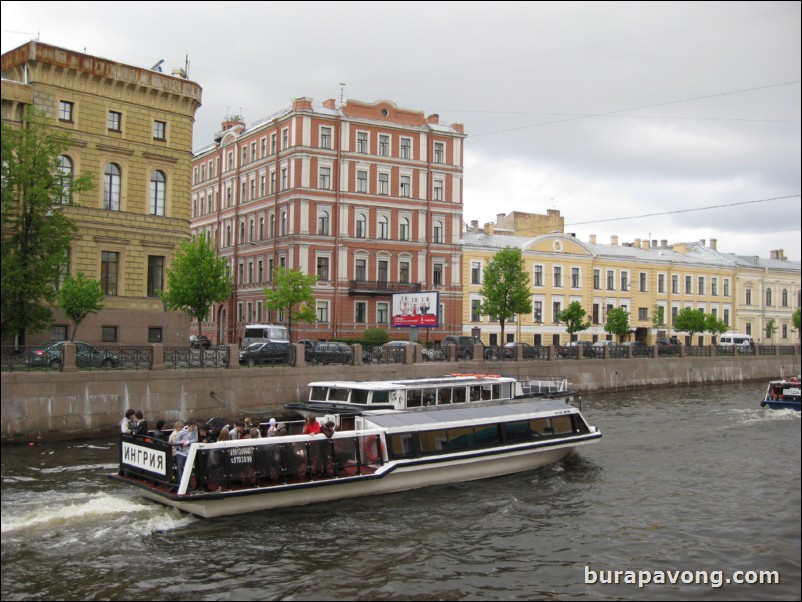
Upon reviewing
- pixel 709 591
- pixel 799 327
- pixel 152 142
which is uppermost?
pixel 152 142

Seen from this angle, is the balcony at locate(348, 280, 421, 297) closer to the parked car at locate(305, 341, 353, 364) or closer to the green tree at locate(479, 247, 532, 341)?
the green tree at locate(479, 247, 532, 341)

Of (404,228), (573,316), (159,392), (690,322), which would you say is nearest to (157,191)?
(159,392)

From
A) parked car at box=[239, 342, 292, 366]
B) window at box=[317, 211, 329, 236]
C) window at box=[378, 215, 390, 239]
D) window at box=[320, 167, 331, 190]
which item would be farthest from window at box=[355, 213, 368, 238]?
parked car at box=[239, 342, 292, 366]

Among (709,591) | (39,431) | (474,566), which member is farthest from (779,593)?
(39,431)

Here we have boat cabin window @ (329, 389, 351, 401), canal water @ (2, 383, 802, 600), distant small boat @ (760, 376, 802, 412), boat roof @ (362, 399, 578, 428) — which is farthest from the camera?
distant small boat @ (760, 376, 802, 412)

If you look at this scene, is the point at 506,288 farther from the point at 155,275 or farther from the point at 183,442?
the point at 183,442

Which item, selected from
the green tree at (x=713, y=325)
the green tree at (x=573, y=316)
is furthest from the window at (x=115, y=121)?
the green tree at (x=713, y=325)

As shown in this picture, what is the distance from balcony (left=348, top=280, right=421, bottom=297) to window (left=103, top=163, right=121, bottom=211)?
21583 mm

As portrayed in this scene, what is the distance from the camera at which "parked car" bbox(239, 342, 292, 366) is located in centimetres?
3142

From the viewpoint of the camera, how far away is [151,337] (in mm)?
38031

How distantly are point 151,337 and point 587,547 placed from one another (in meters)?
28.5

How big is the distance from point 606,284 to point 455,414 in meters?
50.8

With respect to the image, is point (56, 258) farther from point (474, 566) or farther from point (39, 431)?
point (474, 566)

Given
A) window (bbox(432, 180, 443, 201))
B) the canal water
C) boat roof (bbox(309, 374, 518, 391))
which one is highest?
window (bbox(432, 180, 443, 201))
